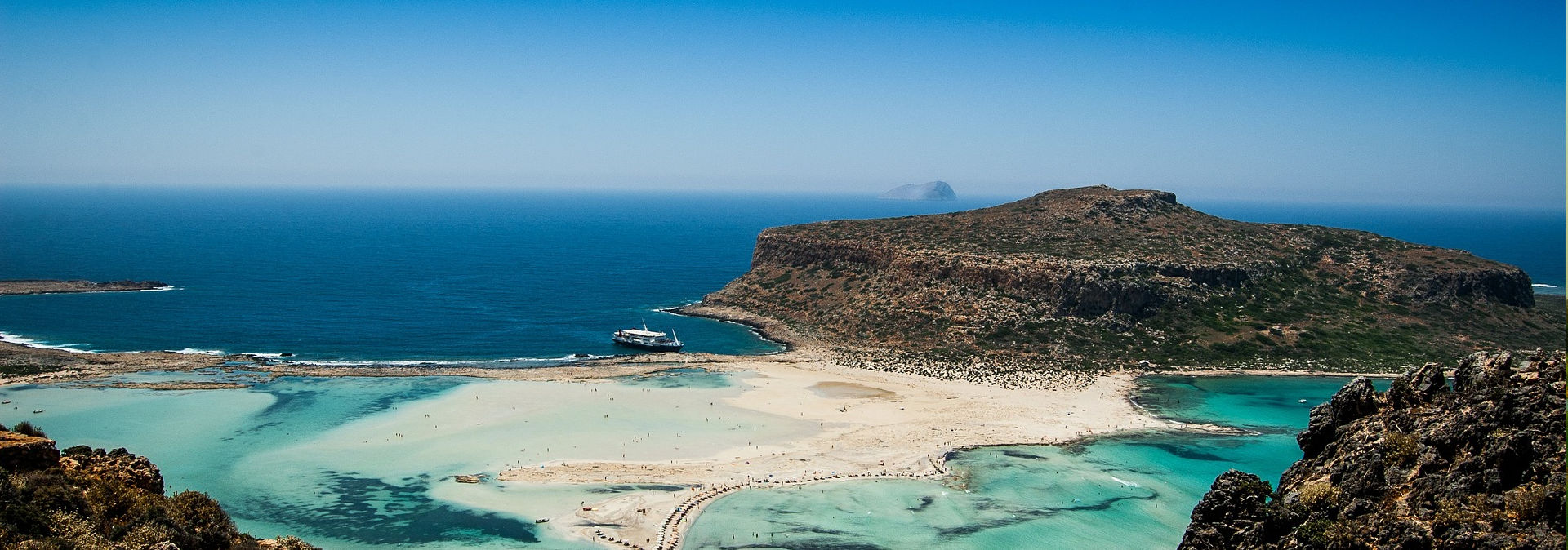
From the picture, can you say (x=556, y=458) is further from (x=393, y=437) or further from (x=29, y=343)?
(x=29, y=343)

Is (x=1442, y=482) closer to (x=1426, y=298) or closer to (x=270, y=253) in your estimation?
(x=1426, y=298)

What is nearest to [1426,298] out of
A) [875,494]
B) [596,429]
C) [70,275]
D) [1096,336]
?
[1096,336]

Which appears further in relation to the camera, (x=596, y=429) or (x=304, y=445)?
(x=596, y=429)

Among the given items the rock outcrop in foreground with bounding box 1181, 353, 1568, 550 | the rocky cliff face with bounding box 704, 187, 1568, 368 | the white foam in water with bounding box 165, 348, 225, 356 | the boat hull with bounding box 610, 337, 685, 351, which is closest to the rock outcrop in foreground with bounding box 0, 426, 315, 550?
the rock outcrop in foreground with bounding box 1181, 353, 1568, 550

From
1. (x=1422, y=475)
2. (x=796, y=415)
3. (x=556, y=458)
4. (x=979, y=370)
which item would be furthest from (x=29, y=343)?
(x=1422, y=475)

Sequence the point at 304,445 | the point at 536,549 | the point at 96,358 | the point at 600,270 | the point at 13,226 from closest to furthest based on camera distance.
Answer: the point at 536,549 → the point at 304,445 → the point at 96,358 → the point at 600,270 → the point at 13,226

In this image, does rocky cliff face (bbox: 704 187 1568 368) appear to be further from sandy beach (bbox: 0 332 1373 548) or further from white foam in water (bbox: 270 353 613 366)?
white foam in water (bbox: 270 353 613 366)

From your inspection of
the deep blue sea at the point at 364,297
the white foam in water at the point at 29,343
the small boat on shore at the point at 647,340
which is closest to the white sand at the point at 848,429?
the small boat on shore at the point at 647,340
